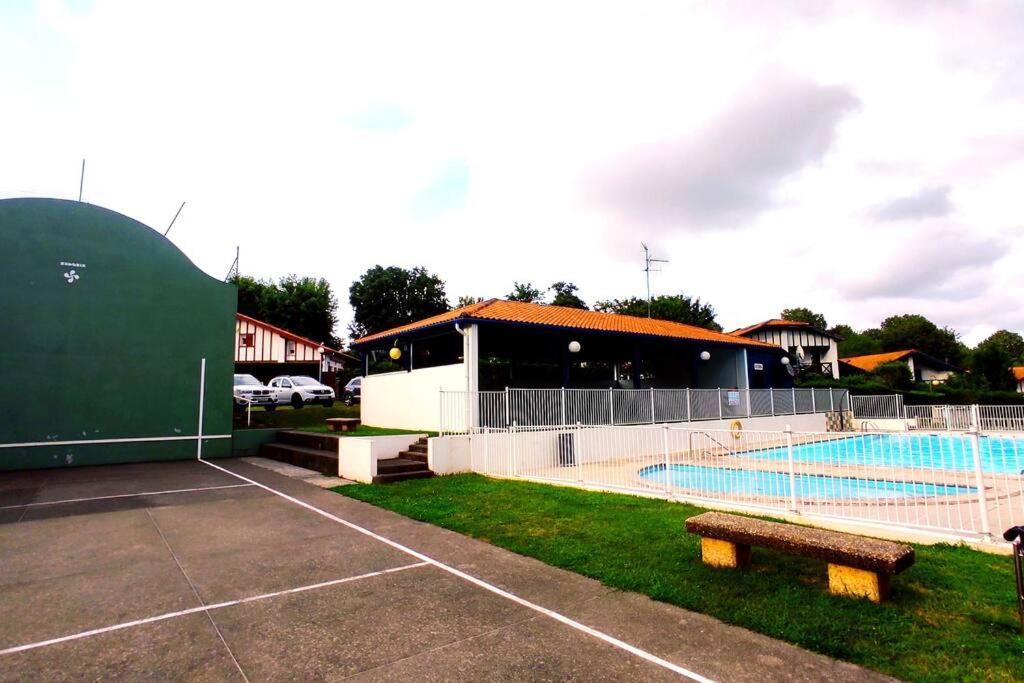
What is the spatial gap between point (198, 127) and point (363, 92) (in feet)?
11.9

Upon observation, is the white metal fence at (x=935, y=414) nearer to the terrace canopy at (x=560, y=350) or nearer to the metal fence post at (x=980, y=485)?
the terrace canopy at (x=560, y=350)

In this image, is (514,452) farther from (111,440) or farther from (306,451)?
(111,440)

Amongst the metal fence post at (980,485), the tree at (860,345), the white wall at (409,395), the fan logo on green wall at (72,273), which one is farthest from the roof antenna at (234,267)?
the tree at (860,345)

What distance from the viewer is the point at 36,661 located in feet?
10.8

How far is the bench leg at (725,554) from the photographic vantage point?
15.2ft

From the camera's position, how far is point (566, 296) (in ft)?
152

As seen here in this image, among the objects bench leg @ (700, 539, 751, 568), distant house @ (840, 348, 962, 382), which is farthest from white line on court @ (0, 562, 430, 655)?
distant house @ (840, 348, 962, 382)

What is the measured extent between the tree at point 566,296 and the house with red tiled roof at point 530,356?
18.9m

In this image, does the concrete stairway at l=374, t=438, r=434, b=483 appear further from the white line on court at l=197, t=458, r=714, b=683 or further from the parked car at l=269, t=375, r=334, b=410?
the parked car at l=269, t=375, r=334, b=410

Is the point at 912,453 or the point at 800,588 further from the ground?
the point at 912,453

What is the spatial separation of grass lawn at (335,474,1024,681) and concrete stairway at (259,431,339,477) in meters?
5.49

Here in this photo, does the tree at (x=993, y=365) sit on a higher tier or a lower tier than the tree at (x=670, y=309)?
lower

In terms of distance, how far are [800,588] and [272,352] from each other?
3308 centimetres

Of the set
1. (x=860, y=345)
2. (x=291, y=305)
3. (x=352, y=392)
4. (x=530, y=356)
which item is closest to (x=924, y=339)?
(x=860, y=345)
